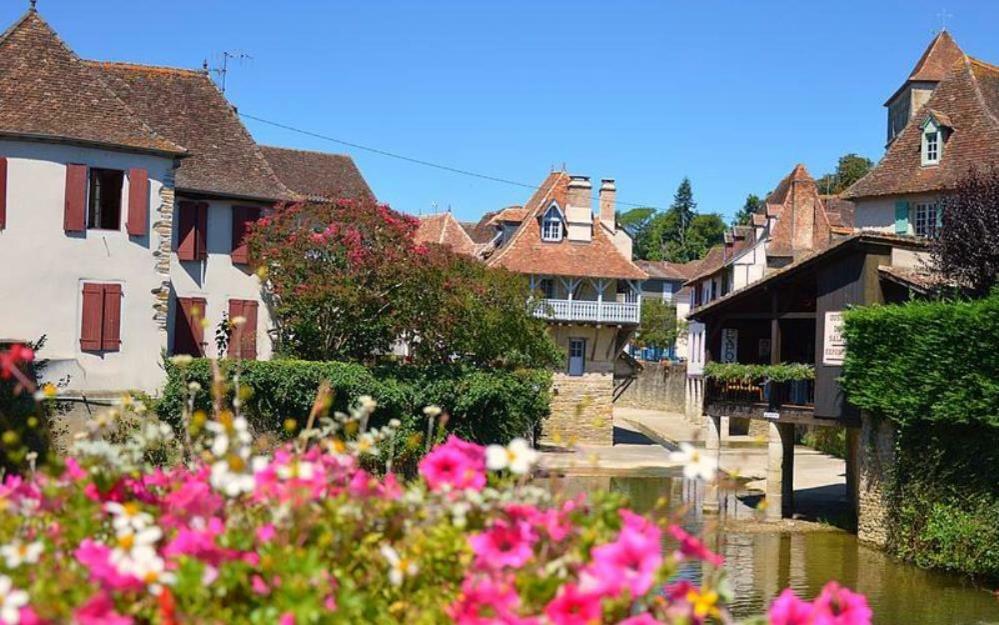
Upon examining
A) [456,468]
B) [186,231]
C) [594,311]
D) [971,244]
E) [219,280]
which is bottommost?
[456,468]

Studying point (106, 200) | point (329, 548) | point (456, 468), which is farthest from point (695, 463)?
point (106, 200)

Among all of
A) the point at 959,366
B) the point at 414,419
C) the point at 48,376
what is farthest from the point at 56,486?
the point at 414,419

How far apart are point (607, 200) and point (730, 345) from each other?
22014 mm

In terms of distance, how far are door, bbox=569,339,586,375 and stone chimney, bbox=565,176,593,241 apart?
4107 mm

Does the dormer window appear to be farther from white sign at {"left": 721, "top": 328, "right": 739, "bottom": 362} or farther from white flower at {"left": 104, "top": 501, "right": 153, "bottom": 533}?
white flower at {"left": 104, "top": 501, "right": 153, "bottom": 533}

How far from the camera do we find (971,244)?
26.1m

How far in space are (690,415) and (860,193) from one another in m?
21.8

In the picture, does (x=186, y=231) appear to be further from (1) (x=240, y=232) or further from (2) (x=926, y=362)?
(2) (x=926, y=362)

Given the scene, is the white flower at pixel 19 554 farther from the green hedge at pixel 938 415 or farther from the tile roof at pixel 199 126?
the tile roof at pixel 199 126

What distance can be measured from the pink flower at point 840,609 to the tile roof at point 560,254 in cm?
4197

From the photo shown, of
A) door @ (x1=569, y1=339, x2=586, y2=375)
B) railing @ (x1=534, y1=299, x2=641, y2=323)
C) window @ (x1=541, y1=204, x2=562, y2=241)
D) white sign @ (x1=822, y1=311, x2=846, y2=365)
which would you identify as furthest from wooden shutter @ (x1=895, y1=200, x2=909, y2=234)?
window @ (x1=541, y1=204, x2=562, y2=241)

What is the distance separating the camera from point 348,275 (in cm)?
3097

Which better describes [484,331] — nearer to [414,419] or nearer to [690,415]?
[414,419]

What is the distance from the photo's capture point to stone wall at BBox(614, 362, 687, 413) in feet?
207
